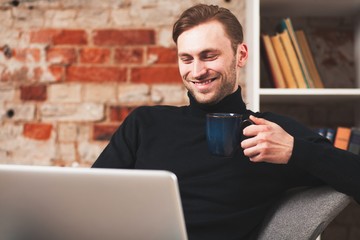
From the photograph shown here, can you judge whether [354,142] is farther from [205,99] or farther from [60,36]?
[60,36]

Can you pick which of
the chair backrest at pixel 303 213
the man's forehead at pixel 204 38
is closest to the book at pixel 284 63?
the man's forehead at pixel 204 38

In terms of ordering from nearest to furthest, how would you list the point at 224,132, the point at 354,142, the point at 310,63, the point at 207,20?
the point at 224,132
the point at 207,20
the point at 354,142
the point at 310,63

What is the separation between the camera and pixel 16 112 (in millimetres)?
2199

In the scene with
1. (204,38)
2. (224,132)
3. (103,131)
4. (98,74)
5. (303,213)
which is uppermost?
(204,38)

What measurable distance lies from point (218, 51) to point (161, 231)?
2.50 ft

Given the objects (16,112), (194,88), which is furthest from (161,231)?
(16,112)

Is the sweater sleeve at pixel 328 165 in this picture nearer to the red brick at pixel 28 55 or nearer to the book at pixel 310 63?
the book at pixel 310 63

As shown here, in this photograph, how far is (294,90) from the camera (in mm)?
1859

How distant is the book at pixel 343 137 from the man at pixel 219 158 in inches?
21.6

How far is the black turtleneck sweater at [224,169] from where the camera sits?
121 centimetres

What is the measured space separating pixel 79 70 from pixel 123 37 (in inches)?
10.2

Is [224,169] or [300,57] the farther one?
[300,57]

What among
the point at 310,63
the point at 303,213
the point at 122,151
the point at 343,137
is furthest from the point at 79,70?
the point at 303,213

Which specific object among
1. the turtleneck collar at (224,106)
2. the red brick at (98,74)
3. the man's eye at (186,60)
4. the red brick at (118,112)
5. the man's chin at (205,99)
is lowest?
the red brick at (118,112)
